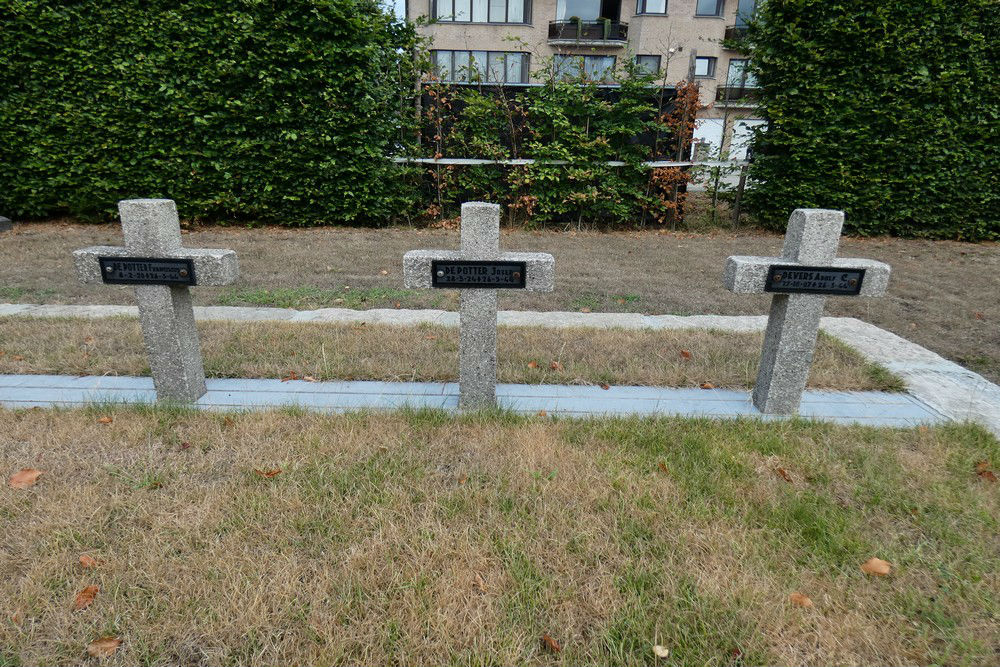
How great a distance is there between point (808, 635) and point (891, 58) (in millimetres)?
10501

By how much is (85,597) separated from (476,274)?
2.30 meters

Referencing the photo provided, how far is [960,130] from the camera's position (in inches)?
372

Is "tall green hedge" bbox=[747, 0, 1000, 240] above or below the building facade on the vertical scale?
below

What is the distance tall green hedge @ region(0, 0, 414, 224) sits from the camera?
856 centimetres

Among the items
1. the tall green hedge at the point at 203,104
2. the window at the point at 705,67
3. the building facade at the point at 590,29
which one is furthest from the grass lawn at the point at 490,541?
the window at the point at 705,67

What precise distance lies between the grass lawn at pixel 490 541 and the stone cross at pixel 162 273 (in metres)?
0.39

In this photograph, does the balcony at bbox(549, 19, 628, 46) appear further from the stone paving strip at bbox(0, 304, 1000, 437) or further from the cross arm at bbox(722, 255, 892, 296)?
the cross arm at bbox(722, 255, 892, 296)

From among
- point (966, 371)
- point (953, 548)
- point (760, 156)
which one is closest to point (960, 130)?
point (760, 156)

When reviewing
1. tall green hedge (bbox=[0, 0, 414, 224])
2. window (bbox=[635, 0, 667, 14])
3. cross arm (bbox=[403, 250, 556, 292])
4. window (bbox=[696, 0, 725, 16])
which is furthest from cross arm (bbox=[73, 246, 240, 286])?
window (bbox=[696, 0, 725, 16])

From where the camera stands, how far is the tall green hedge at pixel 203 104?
28.1 feet

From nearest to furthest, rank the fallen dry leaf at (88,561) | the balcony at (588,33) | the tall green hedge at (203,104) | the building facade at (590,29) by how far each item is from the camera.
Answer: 1. the fallen dry leaf at (88,561)
2. the tall green hedge at (203,104)
3. the building facade at (590,29)
4. the balcony at (588,33)

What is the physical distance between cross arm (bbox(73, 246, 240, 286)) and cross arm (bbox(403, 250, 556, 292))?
1.07 m

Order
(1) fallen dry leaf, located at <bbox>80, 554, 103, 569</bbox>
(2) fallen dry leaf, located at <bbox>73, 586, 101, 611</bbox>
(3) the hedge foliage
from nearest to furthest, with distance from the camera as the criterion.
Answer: (2) fallen dry leaf, located at <bbox>73, 586, 101, 611</bbox> < (1) fallen dry leaf, located at <bbox>80, 554, 103, 569</bbox> < (3) the hedge foliage

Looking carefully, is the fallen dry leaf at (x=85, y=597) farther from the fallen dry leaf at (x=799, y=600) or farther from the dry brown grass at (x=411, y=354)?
the fallen dry leaf at (x=799, y=600)
